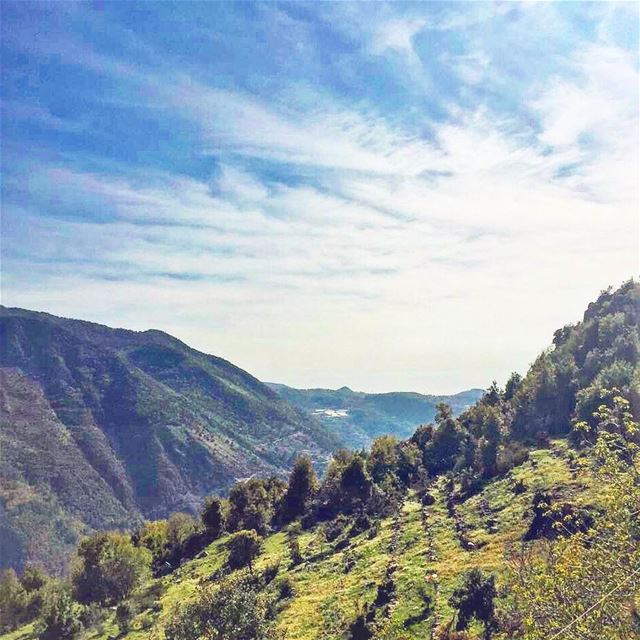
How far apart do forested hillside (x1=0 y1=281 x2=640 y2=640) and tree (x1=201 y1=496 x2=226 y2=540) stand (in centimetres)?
34

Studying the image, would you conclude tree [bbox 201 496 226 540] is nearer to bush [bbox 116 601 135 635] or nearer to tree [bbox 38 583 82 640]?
bush [bbox 116 601 135 635]

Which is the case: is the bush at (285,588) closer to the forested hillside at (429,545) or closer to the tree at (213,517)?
the forested hillside at (429,545)

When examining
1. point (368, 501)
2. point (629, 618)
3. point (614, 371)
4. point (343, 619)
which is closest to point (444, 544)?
point (343, 619)

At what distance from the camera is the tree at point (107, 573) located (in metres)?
67.9

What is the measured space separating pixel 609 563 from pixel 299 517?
79.2 metres

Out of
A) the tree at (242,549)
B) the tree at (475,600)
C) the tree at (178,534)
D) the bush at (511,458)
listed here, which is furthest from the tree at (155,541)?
the tree at (475,600)

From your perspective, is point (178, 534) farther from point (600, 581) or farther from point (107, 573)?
point (600, 581)

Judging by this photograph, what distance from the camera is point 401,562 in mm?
51031

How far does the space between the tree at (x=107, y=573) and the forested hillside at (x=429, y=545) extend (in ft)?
0.81

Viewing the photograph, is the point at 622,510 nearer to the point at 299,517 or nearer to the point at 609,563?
the point at 609,563

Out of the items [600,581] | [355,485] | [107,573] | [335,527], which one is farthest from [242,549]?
[600,581]

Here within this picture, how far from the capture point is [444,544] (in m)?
54.6

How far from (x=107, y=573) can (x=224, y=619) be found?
4277 centimetres

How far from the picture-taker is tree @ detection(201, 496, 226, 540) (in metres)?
88.2
